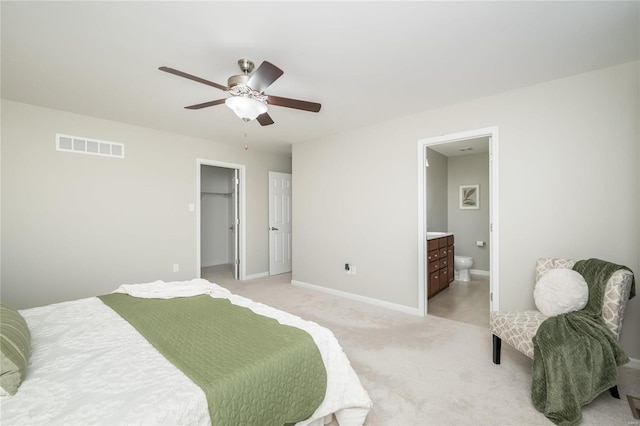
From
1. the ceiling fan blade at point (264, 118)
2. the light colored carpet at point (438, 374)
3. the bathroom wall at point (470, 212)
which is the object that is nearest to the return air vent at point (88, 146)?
the ceiling fan blade at point (264, 118)

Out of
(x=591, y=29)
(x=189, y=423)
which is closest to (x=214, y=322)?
(x=189, y=423)

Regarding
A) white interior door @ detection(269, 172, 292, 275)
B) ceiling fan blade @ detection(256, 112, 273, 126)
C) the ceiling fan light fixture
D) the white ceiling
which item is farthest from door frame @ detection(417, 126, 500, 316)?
white interior door @ detection(269, 172, 292, 275)

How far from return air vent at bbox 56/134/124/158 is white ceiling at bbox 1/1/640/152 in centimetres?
44

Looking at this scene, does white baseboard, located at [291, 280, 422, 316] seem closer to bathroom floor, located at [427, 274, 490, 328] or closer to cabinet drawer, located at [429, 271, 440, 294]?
bathroom floor, located at [427, 274, 490, 328]

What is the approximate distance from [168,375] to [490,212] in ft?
9.74

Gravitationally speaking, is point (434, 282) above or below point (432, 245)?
below

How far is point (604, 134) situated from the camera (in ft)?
7.64

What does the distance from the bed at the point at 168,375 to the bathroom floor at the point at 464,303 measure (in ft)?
7.16

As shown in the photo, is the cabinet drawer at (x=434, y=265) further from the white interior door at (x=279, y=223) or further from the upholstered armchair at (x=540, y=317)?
the white interior door at (x=279, y=223)

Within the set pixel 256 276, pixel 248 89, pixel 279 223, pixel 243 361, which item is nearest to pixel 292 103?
pixel 248 89

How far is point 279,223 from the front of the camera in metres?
5.55

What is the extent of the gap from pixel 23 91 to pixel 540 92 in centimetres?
493

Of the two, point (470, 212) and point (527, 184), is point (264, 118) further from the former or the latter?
point (470, 212)

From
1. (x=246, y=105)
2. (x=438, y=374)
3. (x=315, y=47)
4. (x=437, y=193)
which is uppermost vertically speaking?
(x=315, y=47)
